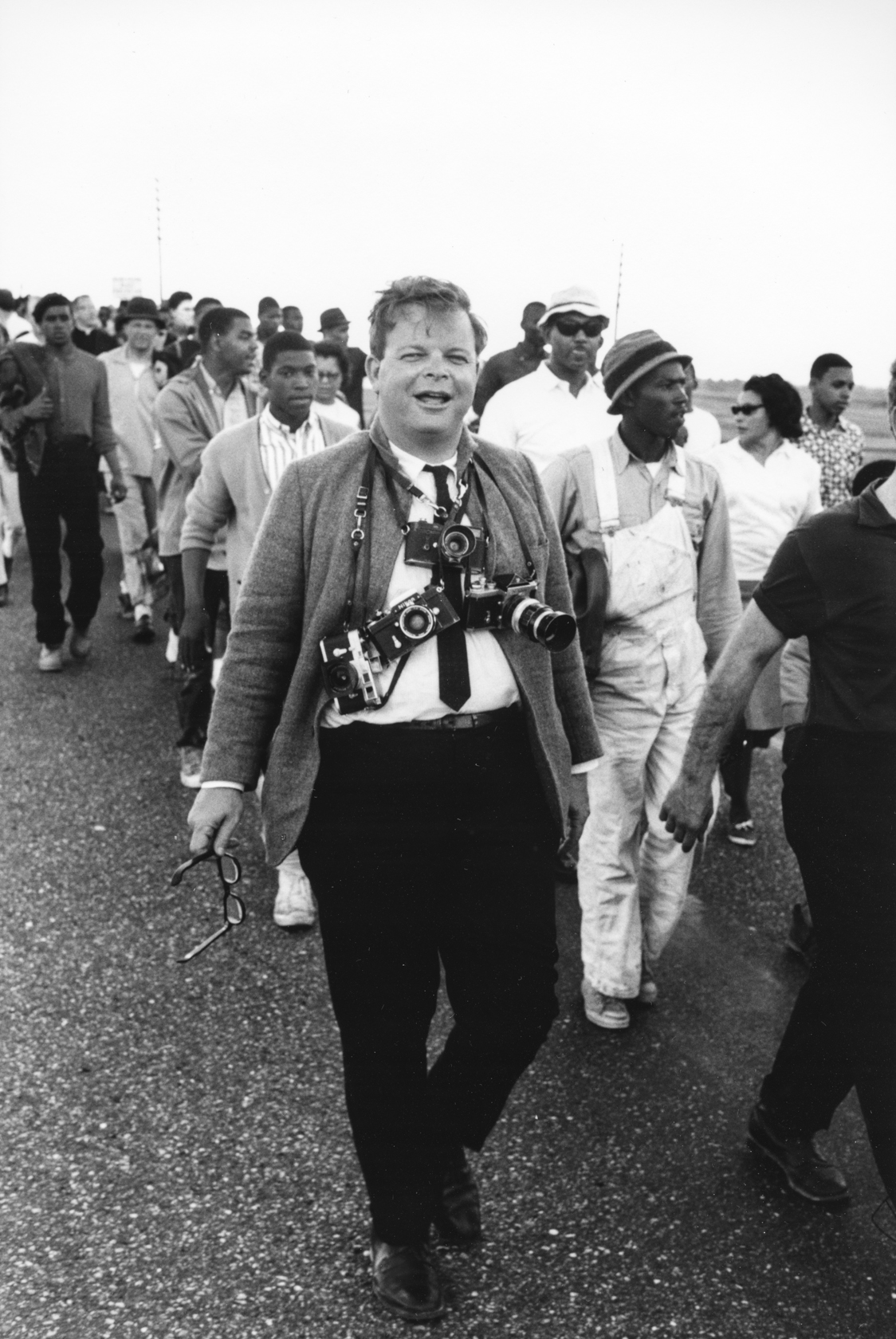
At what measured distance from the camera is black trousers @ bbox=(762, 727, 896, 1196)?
9.90 feet

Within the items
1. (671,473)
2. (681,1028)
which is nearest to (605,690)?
(671,473)

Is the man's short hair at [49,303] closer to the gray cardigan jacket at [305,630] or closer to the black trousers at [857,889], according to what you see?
the gray cardigan jacket at [305,630]

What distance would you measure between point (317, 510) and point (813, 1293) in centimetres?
201

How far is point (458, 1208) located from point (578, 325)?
403 cm

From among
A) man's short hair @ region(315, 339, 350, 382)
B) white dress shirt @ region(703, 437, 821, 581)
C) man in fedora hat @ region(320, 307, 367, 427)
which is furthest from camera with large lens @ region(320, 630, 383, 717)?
man in fedora hat @ region(320, 307, 367, 427)

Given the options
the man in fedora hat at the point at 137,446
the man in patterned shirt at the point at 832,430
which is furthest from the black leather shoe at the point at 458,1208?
the man in fedora hat at the point at 137,446

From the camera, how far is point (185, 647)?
5.46m

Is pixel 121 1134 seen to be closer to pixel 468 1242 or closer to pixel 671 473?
pixel 468 1242

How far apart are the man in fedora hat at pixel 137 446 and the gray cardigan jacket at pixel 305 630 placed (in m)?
6.61

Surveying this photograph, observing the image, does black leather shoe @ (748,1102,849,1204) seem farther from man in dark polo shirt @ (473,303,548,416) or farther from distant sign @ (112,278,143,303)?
distant sign @ (112,278,143,303)

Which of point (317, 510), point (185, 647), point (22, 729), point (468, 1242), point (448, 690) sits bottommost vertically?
point (22, 729)

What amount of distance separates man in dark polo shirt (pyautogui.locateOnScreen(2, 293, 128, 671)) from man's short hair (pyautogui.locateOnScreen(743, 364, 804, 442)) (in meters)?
4.33

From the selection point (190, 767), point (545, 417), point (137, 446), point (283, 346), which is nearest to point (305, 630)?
point (283, 346)

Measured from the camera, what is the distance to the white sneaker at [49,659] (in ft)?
28.0
